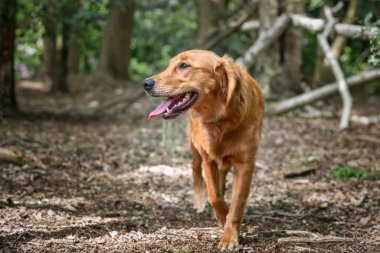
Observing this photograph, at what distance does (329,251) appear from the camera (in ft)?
13.4

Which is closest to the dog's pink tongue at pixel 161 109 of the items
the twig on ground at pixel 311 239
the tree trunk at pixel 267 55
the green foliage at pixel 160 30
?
the twig on ground at pixel 311 239

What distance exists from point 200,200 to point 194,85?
1582 mm

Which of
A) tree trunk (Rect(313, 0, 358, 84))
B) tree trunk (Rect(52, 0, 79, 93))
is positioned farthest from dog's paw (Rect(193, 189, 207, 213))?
tree trunk (Rect(313, 0, 358, 84))

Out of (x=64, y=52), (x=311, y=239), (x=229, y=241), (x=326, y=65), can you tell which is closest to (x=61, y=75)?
(x=64, y=52)

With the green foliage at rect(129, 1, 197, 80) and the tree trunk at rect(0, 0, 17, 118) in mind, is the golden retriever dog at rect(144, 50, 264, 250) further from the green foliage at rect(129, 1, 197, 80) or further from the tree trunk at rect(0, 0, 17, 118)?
the green foliage at rect(129, 1, 197, 80)

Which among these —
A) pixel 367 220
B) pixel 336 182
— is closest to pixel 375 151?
pixel 336 182

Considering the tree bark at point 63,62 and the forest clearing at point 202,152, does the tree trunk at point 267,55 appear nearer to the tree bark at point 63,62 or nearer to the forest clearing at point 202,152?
→ the forest clearing at point 202,152

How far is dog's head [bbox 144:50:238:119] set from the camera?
423cm

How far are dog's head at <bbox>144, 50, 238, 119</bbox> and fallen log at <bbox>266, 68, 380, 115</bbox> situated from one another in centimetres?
579

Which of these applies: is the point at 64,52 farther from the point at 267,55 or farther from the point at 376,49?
the point at 376,49

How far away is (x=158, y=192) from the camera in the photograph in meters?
5.98

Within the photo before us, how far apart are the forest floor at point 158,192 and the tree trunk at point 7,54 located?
1.27 feet

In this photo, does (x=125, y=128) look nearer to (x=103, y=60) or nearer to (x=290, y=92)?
(x=290, y=92)

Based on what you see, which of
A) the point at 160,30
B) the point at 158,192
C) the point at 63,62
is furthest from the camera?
the point at 160,30
